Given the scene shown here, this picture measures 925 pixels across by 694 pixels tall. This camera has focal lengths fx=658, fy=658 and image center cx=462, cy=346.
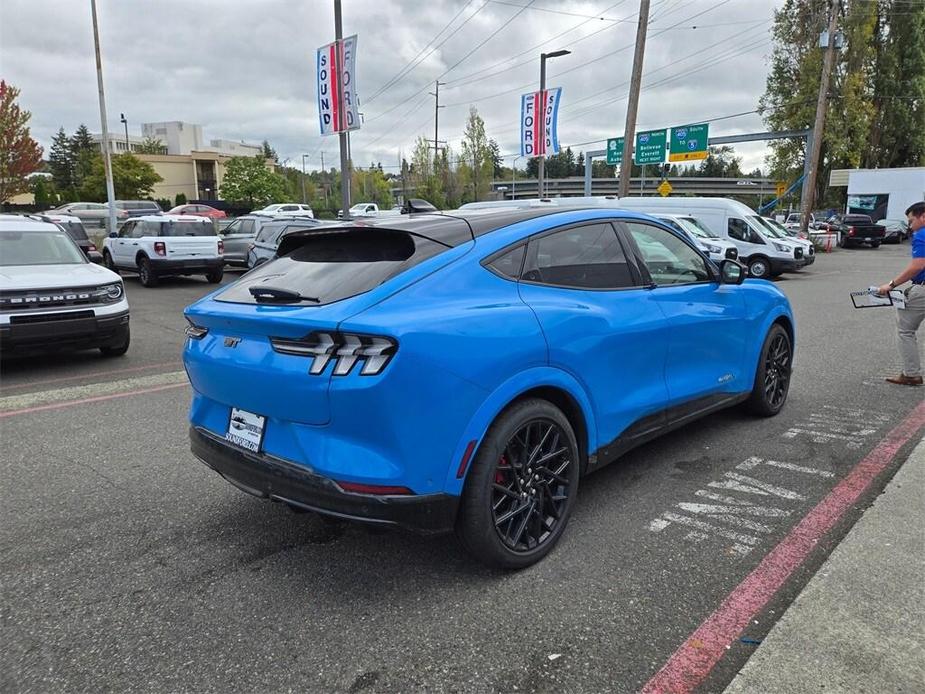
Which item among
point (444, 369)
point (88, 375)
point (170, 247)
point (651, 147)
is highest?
point (651, 147)

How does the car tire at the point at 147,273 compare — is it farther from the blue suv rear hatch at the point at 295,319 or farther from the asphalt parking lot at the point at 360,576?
the blue suv rear hatch at the point at 295,319

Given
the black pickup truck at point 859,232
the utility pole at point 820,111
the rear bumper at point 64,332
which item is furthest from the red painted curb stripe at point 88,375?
the black pickup truck at point 859,232

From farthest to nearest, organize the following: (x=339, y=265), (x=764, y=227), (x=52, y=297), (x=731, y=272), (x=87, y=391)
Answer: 1. (x=764, y=227)
2. (x=52, y=297)
3. (x=87, y=391)
4. (x=731, y=272)
5. (x=339, y=265)

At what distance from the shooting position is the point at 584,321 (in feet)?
10.8

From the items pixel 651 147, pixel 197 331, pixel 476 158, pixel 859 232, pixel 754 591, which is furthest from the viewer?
pixel 476 158

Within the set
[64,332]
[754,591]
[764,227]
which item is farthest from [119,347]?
[764,227]

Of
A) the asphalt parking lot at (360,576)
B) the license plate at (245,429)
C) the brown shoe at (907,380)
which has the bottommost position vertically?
the asphalt parking lot at (360,576)

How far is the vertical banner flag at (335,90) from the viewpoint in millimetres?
15219

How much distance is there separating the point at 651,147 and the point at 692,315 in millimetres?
34457

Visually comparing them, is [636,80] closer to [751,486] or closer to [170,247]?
[170,247]

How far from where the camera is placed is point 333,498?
2.65 meters

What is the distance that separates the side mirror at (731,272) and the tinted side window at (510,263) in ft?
6.69

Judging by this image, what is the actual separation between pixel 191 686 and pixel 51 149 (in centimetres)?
12652

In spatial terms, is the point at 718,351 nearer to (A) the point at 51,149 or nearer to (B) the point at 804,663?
(B) the point at 804,663
